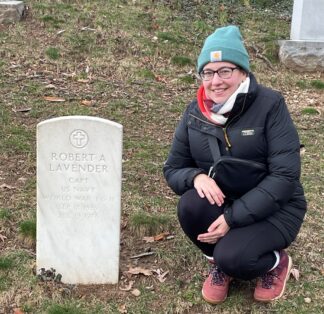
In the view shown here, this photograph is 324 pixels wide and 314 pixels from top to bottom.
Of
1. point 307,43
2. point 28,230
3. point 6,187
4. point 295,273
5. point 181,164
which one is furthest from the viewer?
point 307,43

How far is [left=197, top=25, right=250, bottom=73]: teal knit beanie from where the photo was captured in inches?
113

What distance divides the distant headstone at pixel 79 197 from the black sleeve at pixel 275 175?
74 cm

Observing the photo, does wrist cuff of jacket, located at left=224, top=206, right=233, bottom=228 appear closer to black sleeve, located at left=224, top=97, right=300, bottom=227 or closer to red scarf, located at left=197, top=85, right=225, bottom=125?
black sleeve, located at left=224, top=97, right=300, bottom=227

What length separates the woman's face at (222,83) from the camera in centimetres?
293

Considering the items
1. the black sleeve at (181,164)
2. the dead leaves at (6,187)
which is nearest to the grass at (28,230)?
the dead leaves at (6,187)

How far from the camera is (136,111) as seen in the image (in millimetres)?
6504

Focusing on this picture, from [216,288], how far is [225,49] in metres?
1.36

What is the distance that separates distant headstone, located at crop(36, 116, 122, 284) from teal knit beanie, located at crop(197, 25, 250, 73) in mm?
642

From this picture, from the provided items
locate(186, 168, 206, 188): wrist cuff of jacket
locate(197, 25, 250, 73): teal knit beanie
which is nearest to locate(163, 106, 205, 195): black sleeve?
locate(186, 168, 206, 188): wrist cuff of jacket

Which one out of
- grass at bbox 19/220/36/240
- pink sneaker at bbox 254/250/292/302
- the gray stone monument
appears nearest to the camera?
pink sneaker at bbox 254/250/292/302

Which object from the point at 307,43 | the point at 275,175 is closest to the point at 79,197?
the point at 275,175

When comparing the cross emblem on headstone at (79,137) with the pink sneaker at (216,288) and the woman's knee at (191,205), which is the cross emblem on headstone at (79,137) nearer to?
the woman's knee at (191,205)

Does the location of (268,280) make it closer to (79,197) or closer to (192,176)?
(192,176)

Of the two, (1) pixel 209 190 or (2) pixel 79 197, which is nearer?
(1) pixel 209 190
